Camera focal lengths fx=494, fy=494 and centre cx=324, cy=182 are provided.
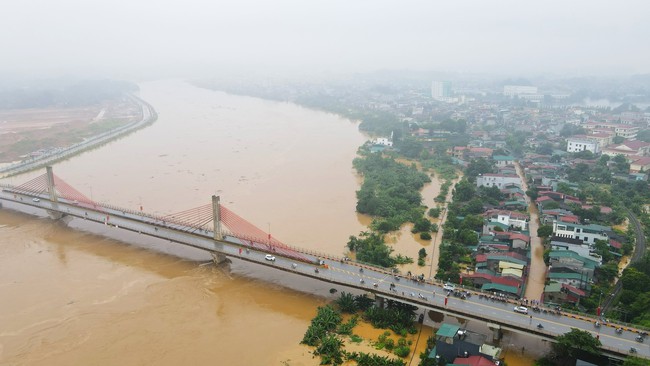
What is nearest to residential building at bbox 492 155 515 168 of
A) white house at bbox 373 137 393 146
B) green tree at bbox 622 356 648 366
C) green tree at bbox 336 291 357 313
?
white house at bbox 373 137 393 146

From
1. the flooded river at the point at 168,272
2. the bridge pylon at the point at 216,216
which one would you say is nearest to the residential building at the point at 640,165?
the flooded river at the point at 168,272

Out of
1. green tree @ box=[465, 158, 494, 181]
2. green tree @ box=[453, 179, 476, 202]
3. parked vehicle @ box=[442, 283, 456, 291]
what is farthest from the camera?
green tree @ box=[465, 158, 494, 181]

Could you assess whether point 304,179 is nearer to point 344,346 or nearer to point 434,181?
point 434,181

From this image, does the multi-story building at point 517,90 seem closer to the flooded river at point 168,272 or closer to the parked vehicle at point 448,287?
the flooded river at point 168,272

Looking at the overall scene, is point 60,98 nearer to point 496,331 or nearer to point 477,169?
point 477,169

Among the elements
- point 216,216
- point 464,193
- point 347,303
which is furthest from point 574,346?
point 464,193

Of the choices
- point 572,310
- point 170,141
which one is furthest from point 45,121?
point 572,310

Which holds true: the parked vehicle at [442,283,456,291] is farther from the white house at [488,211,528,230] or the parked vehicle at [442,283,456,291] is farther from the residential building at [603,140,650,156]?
the residential building at [603,140,650,156]
